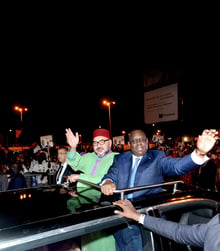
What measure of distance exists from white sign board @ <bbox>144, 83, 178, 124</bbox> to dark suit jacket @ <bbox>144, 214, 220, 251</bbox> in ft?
14.1

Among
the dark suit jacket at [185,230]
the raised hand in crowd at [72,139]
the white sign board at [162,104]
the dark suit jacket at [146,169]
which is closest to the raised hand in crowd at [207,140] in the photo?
the dark suit jacket at [146,169]

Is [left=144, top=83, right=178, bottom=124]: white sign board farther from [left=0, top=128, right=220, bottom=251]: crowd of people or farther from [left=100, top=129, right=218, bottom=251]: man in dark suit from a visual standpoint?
[left=100, top=129, right=218, bottom=251]: man in dark suit

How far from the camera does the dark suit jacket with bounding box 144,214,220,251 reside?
1558 mm

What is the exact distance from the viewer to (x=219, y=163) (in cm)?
1098

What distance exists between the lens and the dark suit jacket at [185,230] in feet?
5.11

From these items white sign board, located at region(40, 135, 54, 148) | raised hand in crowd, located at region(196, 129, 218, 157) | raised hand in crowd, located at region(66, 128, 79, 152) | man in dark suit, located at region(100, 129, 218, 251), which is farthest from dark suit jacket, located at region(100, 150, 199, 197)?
white sign board, located at region(40, 135, 54, 148)

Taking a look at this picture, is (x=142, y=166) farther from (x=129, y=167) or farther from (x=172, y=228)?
(x=172, y=228)

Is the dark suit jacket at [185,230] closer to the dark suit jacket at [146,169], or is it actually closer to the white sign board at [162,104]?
the dark suit jacket at [146,169]

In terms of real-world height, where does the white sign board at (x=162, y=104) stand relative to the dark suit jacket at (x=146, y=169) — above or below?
above

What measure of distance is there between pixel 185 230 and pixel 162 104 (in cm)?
478

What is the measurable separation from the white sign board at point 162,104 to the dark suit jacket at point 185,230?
431 cm

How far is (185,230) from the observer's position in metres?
1.72

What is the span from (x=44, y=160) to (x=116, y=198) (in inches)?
341

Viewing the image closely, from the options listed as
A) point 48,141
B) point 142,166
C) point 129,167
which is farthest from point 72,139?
point 48,141
